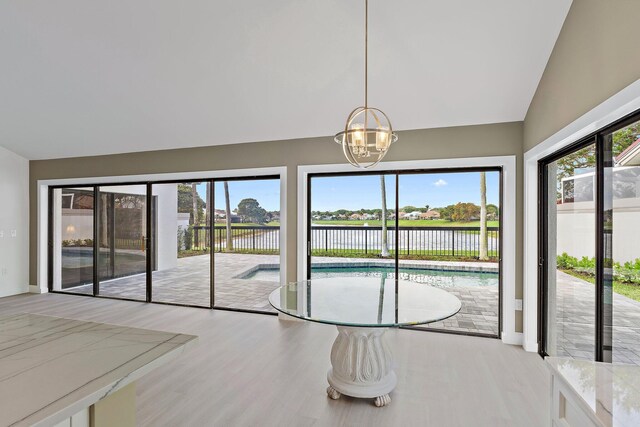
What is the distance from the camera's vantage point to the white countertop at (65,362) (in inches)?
30.2

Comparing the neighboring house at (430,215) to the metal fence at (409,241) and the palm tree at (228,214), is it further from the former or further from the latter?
the palm tree at (228,214)

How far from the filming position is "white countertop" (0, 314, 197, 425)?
2.52 feet

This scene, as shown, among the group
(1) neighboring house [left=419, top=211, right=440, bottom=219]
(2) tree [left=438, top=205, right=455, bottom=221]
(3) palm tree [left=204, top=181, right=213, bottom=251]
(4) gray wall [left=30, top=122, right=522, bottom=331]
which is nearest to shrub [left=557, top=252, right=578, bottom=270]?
(4) gray wall [left=30, top=122, right=522, bottom=331]

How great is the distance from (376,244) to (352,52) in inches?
88.0

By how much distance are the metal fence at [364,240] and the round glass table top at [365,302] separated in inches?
35.9

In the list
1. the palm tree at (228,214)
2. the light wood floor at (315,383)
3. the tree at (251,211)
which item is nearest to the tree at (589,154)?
the light wood floor at (315,383)

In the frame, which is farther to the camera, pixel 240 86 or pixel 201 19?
pixel 240 86

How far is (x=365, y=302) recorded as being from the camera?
8.00 feet

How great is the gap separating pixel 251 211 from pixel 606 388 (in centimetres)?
405

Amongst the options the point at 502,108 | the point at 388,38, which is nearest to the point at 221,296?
the point at 388,38

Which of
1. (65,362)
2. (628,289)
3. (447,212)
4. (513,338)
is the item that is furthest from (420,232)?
(65,362)

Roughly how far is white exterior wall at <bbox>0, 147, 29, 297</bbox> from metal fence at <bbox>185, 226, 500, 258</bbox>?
3288 millimetres

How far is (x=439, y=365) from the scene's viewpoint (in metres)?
2.89

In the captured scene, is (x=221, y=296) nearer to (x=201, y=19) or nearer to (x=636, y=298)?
(x=201, y=19)
